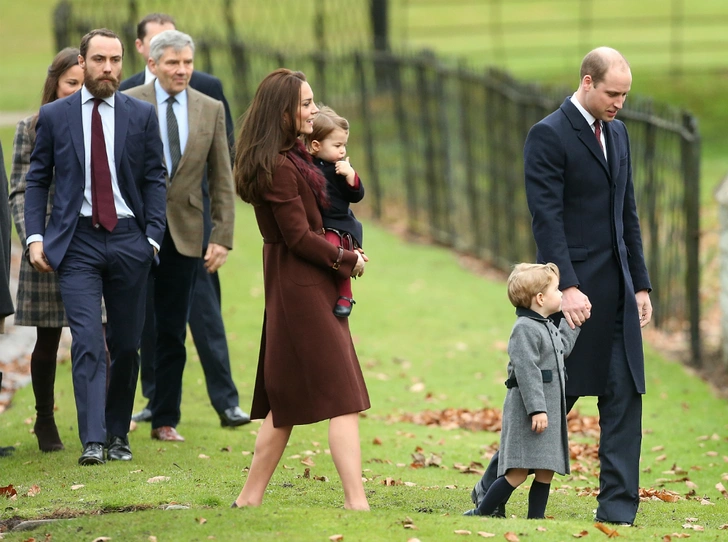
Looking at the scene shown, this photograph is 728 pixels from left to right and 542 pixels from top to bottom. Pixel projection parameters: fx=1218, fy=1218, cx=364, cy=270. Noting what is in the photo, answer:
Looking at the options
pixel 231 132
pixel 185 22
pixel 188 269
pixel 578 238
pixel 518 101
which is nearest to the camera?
pixel 578 238

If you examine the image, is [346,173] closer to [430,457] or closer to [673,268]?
[430,457]

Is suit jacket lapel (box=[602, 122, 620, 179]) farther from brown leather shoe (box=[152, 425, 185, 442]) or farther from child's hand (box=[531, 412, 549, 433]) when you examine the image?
brown leather shoe (box=[152, 425, 185, 442])

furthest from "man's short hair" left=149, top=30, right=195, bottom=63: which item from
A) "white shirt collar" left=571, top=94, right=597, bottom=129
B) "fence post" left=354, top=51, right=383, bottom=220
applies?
"fence post" left=354, top=51, right=383, bottom=220

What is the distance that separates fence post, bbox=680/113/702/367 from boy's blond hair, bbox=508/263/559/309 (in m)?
6.22

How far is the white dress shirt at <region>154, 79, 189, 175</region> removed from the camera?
752cm

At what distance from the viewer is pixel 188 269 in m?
7.59

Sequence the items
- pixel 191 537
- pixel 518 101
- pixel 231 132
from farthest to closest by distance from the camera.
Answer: pixel 518 101
pixel 231 132
pixel 191 537

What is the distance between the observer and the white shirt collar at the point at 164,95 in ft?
24.7

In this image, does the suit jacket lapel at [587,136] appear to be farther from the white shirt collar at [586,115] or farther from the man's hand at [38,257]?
the man's hand at [38,257]

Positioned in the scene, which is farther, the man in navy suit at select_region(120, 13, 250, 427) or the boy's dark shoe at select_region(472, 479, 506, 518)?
Result: the man in navy suit at select_region(120, 13, 250, 427)

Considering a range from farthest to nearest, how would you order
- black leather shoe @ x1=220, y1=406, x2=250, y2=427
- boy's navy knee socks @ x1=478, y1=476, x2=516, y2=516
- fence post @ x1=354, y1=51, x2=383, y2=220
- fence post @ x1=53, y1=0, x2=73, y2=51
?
1. fence post @ x1=53, y1=0, x2=73, y2=51
2. fence post @ x1=354, y1=51, x2=383, y2=220
3. black leather shoe @ x1=220, y1=406, x2=250, y2=427
4. boy's navy knee socks @ x1=478, y1=476, x2=516, y2=516

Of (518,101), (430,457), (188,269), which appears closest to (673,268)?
(518,101)

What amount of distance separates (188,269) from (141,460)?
1.27 meters

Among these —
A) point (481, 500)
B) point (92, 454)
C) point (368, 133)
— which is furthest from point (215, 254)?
point (368, 133)
